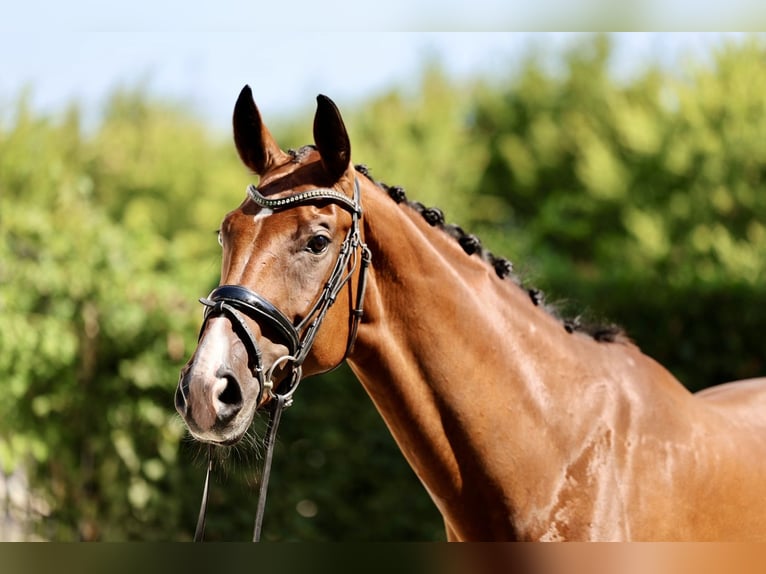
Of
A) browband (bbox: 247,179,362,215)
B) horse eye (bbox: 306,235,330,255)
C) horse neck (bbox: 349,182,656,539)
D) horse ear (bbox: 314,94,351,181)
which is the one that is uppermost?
horse ear (bbox: 314,94,351,181)

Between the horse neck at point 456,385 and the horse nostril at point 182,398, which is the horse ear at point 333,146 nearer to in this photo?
the horse neck at point 456,385

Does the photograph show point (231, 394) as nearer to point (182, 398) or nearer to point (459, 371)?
point (182, 398)

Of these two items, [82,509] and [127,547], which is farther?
[82,509]

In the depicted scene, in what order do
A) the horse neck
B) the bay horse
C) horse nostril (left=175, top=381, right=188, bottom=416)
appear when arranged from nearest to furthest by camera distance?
horse nostril (left=175, top=381, right=188, bottom=416)
the bay horse
the horse neck

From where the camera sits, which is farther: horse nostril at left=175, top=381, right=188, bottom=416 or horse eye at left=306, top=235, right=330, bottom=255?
horse eye at left=306, top=235, right=330, bottom=255

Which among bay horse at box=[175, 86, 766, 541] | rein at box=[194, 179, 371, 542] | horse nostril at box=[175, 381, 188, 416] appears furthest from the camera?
bay horse at box=[175, 86, 766, 541]

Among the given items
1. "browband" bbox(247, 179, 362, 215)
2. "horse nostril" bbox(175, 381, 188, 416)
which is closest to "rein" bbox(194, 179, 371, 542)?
"browband" bbox(247, 179, 362, 215)

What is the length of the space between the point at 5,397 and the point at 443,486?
4.41 m

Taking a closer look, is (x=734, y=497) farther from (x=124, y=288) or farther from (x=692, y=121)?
(x=692, y=121)

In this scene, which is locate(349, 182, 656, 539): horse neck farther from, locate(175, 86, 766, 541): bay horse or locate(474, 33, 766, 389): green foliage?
locate(474, 33, 766, 389): green foliage

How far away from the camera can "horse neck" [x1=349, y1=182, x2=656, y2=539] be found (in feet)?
8.96

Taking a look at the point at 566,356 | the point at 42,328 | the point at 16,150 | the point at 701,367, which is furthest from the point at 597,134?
the point at 566,356

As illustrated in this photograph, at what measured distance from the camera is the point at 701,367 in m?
6.20

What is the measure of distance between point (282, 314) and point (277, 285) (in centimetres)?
9
